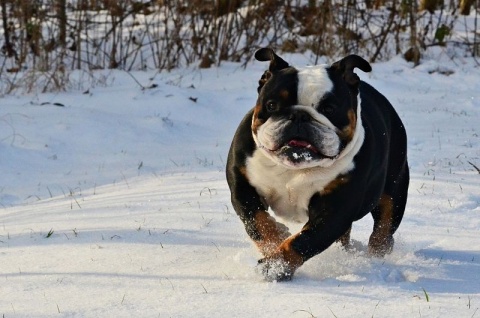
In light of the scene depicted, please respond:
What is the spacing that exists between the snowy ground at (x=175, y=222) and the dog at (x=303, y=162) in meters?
0.17

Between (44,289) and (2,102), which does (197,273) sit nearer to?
(44,289)

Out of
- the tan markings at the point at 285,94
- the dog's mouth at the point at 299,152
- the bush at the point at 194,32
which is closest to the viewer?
the dog's mouth at the point at 299,152

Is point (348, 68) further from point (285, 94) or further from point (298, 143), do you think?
point (298, 143)

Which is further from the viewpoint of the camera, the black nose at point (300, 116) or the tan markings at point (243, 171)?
the tan markings at point (243, 171)

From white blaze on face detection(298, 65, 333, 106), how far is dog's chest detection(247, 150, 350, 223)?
0.30 metres

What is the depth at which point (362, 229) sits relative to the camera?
563 centimetres

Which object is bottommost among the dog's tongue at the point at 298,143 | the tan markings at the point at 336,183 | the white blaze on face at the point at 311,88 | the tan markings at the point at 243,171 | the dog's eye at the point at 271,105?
the tan markings at the point at 243,171

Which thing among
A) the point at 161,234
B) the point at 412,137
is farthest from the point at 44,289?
the point at 412,137

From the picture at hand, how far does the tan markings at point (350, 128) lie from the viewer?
3949mm

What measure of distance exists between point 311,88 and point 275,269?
785 mm

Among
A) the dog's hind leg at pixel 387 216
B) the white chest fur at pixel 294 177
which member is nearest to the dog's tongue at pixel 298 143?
the white chest fur at pixel 294 177

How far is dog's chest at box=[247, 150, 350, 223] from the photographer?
4.01 metres

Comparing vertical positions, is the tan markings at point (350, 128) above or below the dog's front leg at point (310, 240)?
above

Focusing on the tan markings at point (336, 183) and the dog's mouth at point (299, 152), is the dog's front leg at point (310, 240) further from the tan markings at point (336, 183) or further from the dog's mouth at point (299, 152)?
the dog's mouth at point (299, 152)
